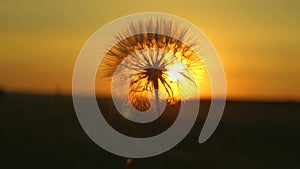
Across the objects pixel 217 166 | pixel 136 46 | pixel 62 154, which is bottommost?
pixel 62 154

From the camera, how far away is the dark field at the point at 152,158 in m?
19.0

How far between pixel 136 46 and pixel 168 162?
4.33 meters

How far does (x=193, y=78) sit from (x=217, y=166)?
3.23m

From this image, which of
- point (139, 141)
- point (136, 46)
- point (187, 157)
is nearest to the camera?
point (136, 46)

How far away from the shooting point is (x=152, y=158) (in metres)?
19.7

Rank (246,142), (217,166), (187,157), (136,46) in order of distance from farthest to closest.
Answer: (246,142) → (187,157) → (217,166) → (136,46)

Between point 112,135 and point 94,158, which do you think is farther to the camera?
point 112,135

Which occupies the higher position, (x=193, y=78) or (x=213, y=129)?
(x=193, y=78)

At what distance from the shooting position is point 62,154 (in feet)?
66.0

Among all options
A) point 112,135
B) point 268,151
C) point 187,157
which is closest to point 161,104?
point 187,157

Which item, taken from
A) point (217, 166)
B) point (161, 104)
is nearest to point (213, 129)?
point (217, 166)

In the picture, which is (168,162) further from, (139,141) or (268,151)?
(268,151)

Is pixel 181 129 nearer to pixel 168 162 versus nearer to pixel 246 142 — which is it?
pixel 168 162

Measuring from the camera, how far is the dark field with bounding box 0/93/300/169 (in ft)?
62.3
